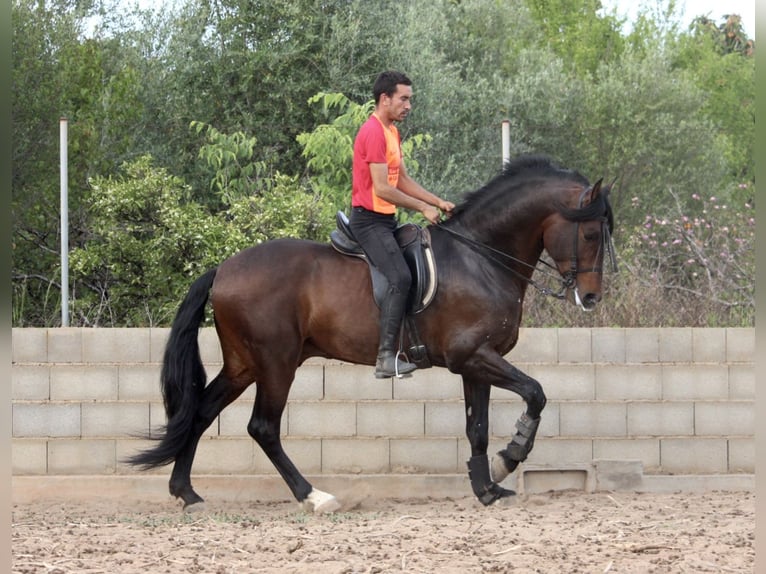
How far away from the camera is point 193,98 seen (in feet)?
65.4

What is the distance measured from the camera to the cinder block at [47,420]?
25.5 feet

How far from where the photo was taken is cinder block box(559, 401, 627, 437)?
7.83 m

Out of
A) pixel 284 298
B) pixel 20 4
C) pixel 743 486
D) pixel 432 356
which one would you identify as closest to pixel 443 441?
pixel 432 356

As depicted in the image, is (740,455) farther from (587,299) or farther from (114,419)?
(114,419)

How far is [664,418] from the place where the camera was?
7.88 metres

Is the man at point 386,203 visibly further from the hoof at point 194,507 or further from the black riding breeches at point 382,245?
the hoof at point 194,507

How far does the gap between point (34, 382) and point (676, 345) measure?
15.2 feet

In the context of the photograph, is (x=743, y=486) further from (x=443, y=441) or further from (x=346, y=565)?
(x=346, y=565)

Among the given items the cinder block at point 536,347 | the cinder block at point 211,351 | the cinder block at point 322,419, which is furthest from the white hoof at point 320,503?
the cinder block at point 536,347

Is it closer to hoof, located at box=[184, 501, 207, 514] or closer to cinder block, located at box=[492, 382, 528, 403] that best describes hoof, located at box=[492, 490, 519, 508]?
cinder block, located at box=[492, 382, 528, 403]

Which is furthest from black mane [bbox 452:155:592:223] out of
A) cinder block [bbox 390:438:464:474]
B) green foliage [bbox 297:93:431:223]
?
green foliage [bbox 297:93:431:223]

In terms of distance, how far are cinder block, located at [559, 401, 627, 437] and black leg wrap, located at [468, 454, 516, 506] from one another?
105 cm

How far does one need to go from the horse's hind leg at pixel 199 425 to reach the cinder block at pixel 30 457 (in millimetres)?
1055

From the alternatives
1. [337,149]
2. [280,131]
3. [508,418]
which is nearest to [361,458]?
[508,418]
